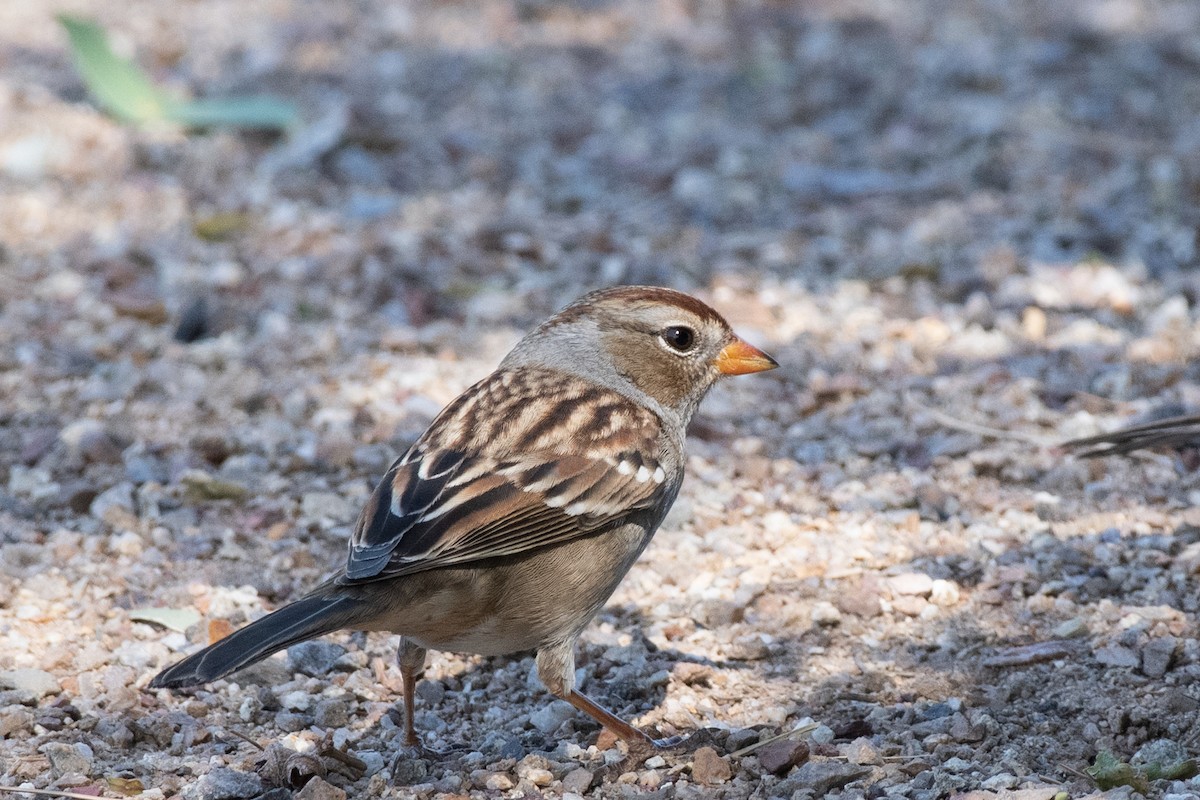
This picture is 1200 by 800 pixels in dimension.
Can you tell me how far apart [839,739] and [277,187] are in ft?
15.5

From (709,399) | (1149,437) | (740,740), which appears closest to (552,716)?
(740,740)

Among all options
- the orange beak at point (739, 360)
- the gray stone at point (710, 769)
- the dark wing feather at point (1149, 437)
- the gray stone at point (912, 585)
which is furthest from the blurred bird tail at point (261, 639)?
the dark wing feather at point (1149, 437)

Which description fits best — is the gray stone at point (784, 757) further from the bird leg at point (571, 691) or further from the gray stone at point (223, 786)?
the gray stone at point (223, 786)

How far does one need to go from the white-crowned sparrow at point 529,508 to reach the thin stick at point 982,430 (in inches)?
52.8

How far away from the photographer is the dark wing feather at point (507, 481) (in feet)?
12.4

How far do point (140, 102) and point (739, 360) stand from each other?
4457 millimetres

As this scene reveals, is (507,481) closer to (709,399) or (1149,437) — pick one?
(709,399)

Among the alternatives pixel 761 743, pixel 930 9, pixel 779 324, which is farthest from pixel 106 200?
pixel 930 9

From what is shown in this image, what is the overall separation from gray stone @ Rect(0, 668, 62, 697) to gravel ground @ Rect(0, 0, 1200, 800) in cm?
1

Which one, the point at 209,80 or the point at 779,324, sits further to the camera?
the point at 209,80

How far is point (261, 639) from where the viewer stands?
3.44 meters

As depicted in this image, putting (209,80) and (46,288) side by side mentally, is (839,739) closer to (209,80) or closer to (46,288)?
(46,288)

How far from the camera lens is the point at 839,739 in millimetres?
3957

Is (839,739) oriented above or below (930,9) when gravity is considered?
below
